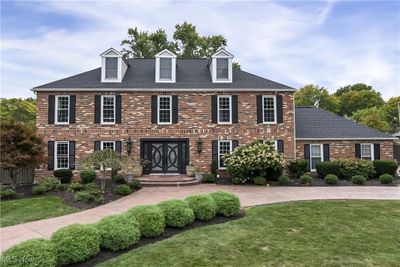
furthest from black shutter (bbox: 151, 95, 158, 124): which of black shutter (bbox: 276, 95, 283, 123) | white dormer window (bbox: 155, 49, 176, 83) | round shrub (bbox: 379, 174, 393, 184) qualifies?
round shrub (bbox: 379, 174, 393, 184)

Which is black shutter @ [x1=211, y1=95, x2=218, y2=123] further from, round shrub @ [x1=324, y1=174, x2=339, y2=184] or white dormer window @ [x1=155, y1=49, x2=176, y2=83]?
round shrub @ [x1=324, y1=174, x2=339, y2=184]

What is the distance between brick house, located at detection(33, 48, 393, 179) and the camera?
16.8 metres

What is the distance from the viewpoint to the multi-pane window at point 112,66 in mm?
17680

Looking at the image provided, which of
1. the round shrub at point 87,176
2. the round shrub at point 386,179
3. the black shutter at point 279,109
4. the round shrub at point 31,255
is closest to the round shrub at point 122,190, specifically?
the round shrub at point 87,176

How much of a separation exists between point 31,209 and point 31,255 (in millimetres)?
6727

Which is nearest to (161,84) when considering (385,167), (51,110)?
(51,110)

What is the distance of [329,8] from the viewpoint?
11875 mm

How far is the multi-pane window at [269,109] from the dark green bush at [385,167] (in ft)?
20.6

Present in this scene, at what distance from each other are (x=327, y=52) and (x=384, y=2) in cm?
586

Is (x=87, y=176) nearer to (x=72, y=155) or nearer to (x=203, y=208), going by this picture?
(x=72, y=155)

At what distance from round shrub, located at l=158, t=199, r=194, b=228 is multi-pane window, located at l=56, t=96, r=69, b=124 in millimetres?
12251

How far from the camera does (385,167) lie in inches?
645

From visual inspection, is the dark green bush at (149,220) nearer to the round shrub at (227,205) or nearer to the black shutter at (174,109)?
the round shrub at (227,205)

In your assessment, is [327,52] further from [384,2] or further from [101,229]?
[101,229]
